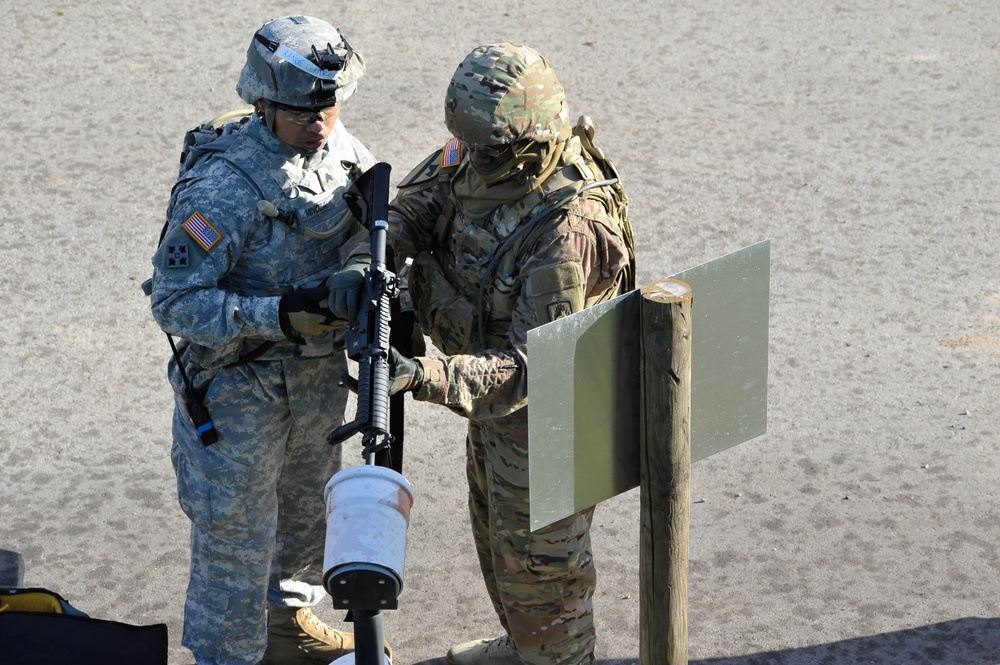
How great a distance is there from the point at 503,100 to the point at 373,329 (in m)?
0.76

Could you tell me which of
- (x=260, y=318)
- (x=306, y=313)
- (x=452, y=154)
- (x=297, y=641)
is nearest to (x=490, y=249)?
(x=452, y=154)

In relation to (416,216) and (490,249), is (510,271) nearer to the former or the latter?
(490,249)

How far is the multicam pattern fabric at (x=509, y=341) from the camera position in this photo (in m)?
3.53

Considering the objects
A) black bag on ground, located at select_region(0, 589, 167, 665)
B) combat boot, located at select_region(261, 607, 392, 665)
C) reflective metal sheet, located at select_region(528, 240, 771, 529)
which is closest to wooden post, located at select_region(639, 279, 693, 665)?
reflective metal sheet, located at select_region(528, 240, 771, 529)

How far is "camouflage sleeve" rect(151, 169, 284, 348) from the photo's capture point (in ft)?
11.9

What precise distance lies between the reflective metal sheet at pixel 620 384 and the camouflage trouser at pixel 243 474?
1.18m

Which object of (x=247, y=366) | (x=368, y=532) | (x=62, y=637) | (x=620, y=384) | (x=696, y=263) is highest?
(x=696, y=263)

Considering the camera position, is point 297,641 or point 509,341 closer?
point 509,341

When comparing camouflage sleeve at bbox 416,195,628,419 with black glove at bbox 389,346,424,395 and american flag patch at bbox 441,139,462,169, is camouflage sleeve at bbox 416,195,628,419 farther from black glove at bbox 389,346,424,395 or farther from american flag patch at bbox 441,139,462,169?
american flag patch at bbox 441,139,462,169

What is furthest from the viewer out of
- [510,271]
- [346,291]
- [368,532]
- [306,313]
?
[510,271]

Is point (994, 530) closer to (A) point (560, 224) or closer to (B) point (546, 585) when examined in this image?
(B) point (546, 585)

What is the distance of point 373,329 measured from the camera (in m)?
3.22

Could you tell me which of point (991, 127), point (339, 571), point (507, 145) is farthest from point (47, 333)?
point (991, 127)

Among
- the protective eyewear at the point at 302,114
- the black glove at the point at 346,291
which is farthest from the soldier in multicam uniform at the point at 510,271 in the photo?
the protective eyewear at the point at 302,114
